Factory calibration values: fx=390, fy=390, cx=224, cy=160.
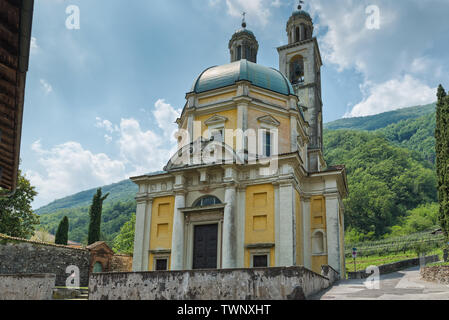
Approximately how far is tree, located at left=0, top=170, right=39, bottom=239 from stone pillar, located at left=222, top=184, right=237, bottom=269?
1936cm

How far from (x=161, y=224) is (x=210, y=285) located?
530 inches

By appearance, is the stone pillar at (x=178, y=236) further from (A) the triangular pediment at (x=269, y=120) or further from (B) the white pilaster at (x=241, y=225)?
(A) the triangular pediment at (x=269, y=120)

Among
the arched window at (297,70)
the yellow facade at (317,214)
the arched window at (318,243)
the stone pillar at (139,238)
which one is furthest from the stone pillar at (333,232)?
the arched window at (297,70)

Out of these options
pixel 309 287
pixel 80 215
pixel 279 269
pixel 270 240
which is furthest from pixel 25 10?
pixel 80 215

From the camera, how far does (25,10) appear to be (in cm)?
402

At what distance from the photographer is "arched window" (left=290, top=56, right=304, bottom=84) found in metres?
38.2

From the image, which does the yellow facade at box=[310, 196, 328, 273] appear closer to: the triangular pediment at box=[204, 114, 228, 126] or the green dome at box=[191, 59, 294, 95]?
the triangular pediment at box=[204, 114, 228, 126]

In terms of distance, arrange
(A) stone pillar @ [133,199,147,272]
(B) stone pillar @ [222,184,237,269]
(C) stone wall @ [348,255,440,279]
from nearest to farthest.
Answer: (B) stone pillar @ [222,184,237,269], (C) stone wall @ [348,255,440,279], (A) stone pillar @ [133,199,147,272]

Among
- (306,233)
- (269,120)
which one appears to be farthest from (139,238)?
(269,120)

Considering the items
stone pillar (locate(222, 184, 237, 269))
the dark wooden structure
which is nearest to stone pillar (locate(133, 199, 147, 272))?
stone pillar (locate(222, 184, 237, 269))

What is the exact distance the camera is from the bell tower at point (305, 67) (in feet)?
117

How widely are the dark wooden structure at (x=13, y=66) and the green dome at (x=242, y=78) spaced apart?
60.9 ft

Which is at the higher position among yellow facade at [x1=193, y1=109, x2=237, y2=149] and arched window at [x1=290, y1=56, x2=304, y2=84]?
arched window at [x1=290, y1=56, x2=304, y2=84]

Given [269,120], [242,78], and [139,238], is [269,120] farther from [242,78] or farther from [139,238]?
[139,238]
